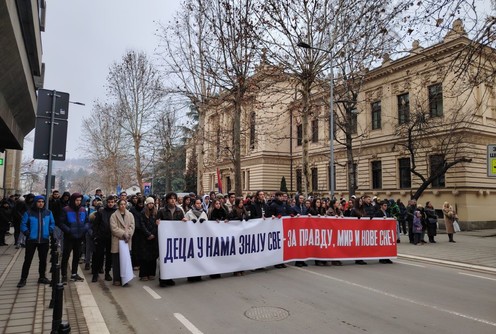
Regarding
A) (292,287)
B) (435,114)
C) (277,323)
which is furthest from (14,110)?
(435,114)

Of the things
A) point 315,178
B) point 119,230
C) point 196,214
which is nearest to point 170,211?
point 196,214

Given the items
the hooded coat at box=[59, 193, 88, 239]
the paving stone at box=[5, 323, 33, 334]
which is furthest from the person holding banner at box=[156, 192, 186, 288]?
the paving stone at box=[5, 323, 33, 334]

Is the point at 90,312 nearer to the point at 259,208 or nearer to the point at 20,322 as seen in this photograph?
the point at 20,322

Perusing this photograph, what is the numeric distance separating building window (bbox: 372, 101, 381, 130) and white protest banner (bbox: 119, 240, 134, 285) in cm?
3091

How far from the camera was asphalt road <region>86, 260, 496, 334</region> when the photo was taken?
5473 mm

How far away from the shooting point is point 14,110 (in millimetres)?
12625

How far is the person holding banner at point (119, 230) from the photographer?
27.1 ft

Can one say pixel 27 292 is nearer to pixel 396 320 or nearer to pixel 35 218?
pixel 35 218

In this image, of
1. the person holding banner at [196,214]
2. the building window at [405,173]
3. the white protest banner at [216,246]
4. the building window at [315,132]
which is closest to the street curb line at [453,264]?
the white protest banner at [216,246]

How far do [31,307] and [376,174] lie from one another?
32.4 m

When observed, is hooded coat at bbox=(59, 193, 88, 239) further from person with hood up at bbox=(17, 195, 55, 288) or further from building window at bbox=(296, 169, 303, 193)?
building window at bbox=(296, 169, 303, 193)

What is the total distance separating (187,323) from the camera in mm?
5598

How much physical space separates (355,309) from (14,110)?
12.1 m

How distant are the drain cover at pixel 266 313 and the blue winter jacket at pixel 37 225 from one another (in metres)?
4.76
